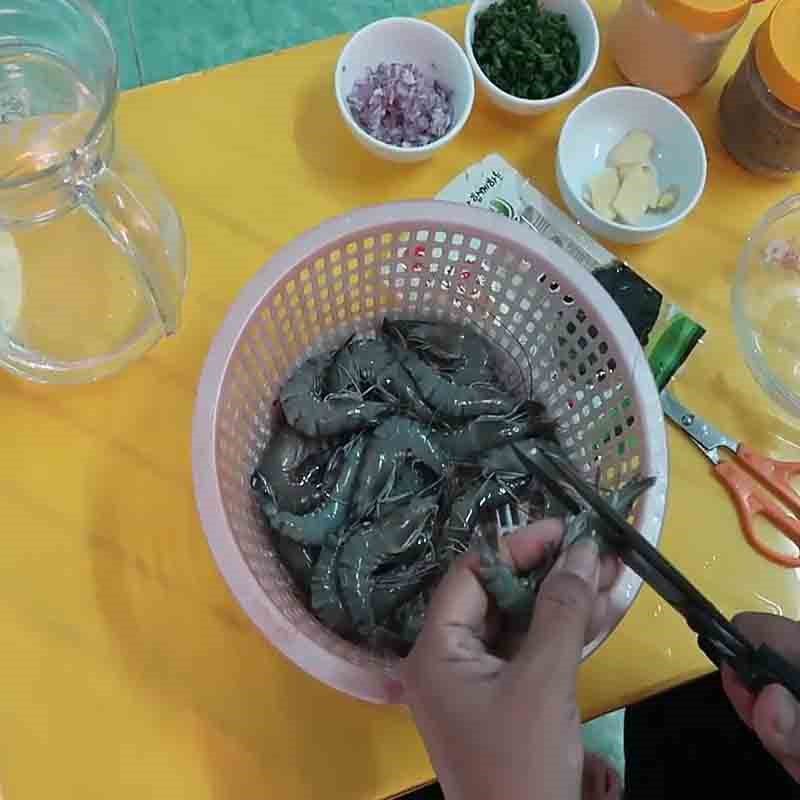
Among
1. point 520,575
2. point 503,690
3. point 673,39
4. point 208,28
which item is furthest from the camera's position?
point 208,28

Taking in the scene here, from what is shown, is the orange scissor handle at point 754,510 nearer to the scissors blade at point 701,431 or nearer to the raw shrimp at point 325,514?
the scissors blade at point 701,431

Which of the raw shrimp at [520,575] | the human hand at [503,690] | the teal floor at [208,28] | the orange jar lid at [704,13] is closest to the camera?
the human hand at [503,690]

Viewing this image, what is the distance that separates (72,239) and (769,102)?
607 mm

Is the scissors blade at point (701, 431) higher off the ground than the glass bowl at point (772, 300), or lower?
lower

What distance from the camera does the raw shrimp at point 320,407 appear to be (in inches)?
33.2

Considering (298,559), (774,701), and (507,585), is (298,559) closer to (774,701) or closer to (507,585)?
(507,585)

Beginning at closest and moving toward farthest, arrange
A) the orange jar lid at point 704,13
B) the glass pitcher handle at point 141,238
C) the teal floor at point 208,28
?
the glass pitcher handle at point 141,238
the orange jar lid at point 704,13
the teal floor at point 208,28

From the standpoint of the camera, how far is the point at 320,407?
846mm

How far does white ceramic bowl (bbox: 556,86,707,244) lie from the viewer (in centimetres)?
93

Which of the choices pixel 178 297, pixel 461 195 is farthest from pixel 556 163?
pixel 178 297

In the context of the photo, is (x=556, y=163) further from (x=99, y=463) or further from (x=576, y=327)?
(x=99, y=463)

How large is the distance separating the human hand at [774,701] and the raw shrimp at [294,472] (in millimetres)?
338

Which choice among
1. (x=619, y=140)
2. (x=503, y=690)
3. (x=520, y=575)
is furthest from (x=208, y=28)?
(x=503, y=690)

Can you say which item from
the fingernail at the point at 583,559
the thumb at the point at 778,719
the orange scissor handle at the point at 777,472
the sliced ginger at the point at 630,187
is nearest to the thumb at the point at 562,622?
the fingernail at the point at 583,559
